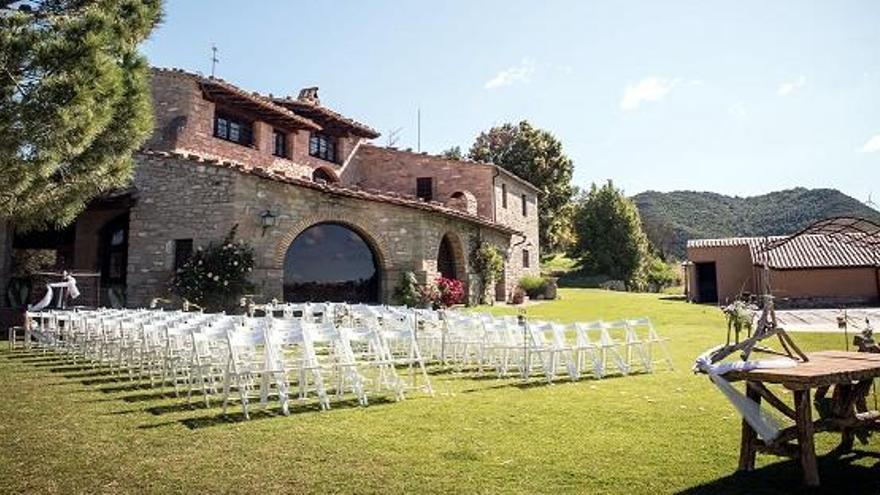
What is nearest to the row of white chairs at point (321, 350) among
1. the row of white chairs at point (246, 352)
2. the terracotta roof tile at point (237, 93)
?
the row of white chairs at point (246, 352)

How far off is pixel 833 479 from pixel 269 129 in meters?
19.8

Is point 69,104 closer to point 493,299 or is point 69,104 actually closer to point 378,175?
point 493,299

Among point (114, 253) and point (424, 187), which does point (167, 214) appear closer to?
point (114, 253)

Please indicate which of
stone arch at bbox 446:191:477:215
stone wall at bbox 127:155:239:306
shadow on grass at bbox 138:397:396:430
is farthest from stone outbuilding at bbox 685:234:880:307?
shadow on grass at bbox 138:397:396:430

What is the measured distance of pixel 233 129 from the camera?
19.8 metres

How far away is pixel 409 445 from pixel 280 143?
60.4 ft

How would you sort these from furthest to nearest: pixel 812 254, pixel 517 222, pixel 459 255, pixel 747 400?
pixel 812 254 < pixel 517 222 < pixel 459 255 < pixel 747 400

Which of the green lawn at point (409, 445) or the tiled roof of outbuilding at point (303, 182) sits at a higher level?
the tiled roof of outbuilding at point (303, 182)

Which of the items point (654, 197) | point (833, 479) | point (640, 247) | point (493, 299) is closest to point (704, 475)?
point (833, 479)

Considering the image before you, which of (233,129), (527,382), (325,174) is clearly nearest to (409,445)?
(527,382)

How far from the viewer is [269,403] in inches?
264

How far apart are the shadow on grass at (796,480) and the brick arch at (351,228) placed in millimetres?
12723

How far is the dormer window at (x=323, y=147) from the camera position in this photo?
23234 millimetres

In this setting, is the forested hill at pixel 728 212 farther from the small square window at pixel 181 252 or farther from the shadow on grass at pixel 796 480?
the shadow on grass at pixel 796 480
